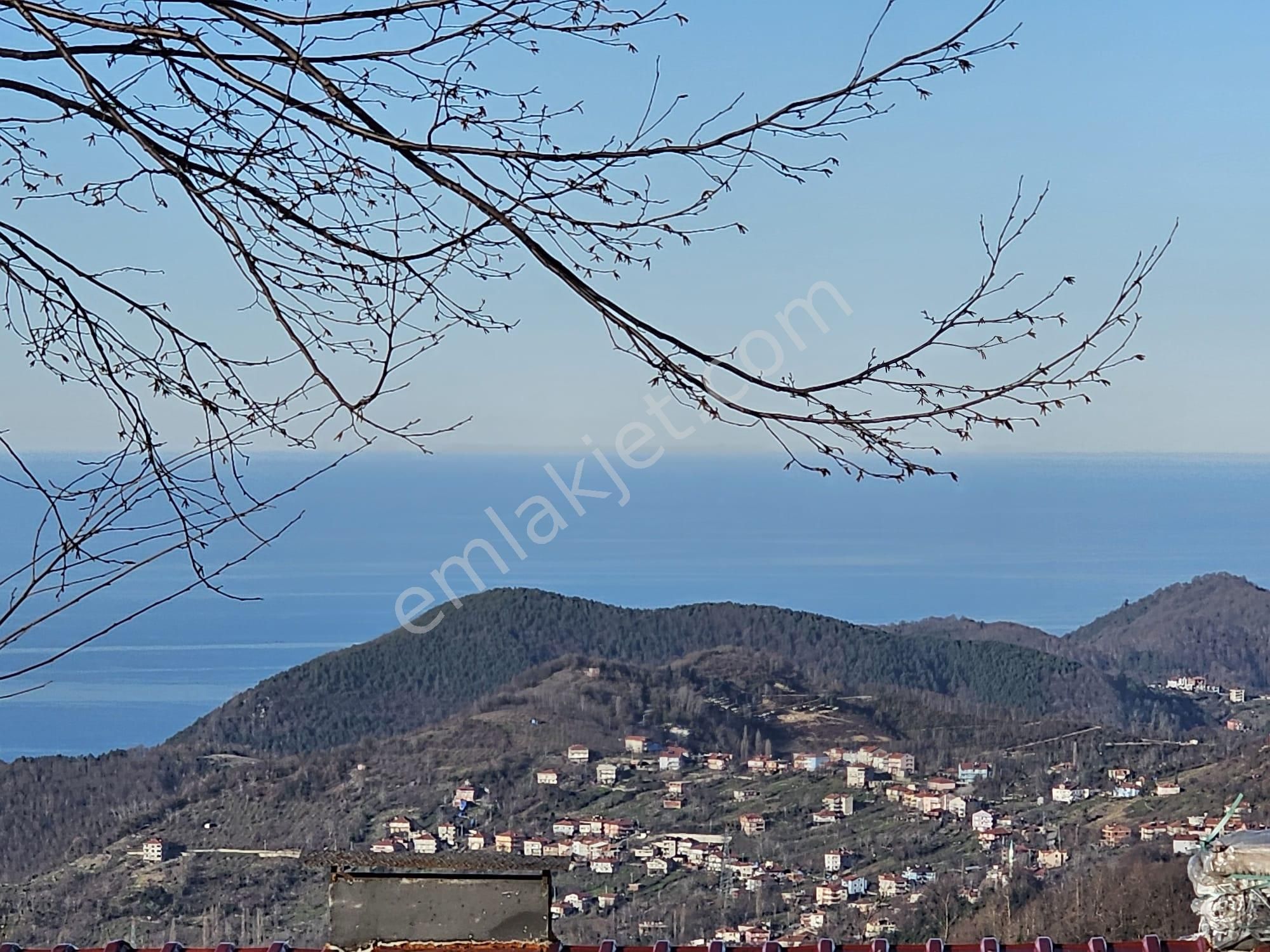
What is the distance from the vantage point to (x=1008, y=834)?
16.8 meters

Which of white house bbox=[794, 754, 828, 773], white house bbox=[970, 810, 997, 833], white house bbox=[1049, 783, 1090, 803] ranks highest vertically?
white house bbox=[794, 754, 828, 773]

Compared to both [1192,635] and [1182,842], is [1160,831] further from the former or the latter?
[1192,635]

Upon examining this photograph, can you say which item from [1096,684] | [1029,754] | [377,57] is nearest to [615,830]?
[1029,754]

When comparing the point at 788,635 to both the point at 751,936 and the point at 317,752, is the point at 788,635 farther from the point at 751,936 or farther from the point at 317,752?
the point at 751,936

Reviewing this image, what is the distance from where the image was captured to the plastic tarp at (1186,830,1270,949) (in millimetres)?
3463

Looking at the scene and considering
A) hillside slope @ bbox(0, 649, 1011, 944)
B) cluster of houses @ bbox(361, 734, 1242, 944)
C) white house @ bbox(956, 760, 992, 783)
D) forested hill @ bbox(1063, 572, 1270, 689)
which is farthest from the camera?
forested hill @ bbox(1063, 572, 1270, 689)

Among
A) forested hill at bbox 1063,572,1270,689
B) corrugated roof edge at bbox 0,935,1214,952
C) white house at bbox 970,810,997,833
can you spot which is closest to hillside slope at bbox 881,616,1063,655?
forested hill at bbox 1063,572,1270,689

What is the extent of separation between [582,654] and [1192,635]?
12217 millimetres

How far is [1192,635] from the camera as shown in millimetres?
28656

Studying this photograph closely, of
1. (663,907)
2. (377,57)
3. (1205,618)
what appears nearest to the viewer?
(377,57)

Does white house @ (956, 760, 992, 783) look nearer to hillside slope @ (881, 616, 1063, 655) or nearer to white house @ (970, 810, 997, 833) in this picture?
white house @ (970, 810, 997, 833)

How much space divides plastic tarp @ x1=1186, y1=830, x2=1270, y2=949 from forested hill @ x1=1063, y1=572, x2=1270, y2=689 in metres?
24.0

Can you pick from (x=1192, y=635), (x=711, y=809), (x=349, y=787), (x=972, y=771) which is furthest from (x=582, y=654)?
(x=1192, y=635)

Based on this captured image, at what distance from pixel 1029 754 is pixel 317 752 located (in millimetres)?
10536
